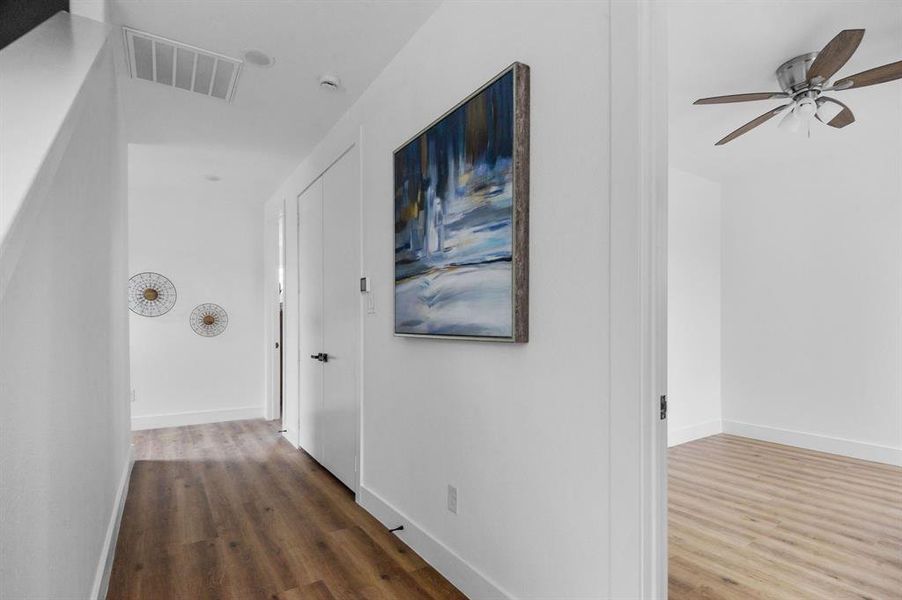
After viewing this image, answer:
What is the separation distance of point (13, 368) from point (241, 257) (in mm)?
5157

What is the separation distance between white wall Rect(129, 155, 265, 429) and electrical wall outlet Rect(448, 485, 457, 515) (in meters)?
3.95

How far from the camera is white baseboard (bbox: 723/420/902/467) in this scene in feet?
12.8

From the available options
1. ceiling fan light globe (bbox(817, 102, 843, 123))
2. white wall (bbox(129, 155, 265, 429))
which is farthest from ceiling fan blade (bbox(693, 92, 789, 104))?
white wall (bbox(129, 155, 265, 429))

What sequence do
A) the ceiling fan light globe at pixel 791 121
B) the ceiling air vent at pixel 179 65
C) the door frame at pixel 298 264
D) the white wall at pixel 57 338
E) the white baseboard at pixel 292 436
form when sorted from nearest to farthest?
the white wall at pixel 57 338, the ceiling air vent at pixel 179 65, the ceiling fan light globe at pixel 791 121, the door frame at pixel 298 264, the white baseboard at pixel 292 436

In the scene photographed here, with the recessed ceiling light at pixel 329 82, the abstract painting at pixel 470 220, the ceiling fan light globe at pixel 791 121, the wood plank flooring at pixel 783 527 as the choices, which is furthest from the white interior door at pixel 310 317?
the ceiling fan light globe at pixel 791 121

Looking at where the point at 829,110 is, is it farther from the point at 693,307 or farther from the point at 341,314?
the point at 341,314

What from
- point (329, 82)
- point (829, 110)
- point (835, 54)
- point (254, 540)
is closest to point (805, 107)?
point (835, 54)

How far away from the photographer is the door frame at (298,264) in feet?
9.65

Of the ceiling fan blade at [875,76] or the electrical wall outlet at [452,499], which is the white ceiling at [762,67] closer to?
the ceiling fan blade at [875,76]

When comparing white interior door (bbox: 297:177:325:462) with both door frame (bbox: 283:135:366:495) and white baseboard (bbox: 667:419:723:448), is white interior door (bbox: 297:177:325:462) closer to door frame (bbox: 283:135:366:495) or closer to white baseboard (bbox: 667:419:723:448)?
door frame (bbox: 283:135:366:495)

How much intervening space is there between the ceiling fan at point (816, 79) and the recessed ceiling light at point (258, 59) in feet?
7.27

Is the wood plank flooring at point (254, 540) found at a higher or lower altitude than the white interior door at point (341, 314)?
lower

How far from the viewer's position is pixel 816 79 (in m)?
2.54

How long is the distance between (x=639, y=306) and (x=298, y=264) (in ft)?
11.8
